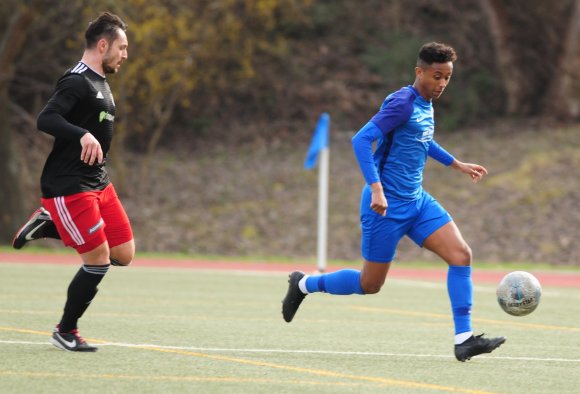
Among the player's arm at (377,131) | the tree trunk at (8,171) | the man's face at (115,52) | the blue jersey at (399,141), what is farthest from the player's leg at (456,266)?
the tree trunk at (8,171)

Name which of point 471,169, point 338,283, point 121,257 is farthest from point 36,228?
point 471,169

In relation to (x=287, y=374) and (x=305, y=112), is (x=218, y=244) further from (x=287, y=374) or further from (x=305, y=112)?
(x=287, y=374)

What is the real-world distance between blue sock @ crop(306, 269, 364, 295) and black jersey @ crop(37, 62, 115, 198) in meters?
2.09

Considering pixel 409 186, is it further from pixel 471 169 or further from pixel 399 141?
pixel 471 169

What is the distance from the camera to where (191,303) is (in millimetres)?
13953

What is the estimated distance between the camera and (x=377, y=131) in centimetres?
894

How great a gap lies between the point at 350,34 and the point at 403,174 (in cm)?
2671

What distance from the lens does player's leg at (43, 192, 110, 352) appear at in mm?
8617

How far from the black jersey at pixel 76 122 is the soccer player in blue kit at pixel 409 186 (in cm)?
190

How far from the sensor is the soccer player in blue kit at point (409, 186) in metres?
8.90

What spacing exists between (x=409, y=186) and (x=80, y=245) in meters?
2.51

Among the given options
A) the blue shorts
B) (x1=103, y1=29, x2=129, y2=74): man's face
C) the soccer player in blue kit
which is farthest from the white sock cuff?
(x1=103, y1=29, x2=129, y2=74): man's face

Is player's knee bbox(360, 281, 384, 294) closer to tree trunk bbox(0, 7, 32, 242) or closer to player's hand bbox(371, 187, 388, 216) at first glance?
player's hand bbox(371, 187, 388, 216)

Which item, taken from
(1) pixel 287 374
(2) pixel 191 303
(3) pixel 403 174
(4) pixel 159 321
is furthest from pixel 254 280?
(1) pixel 287 374
